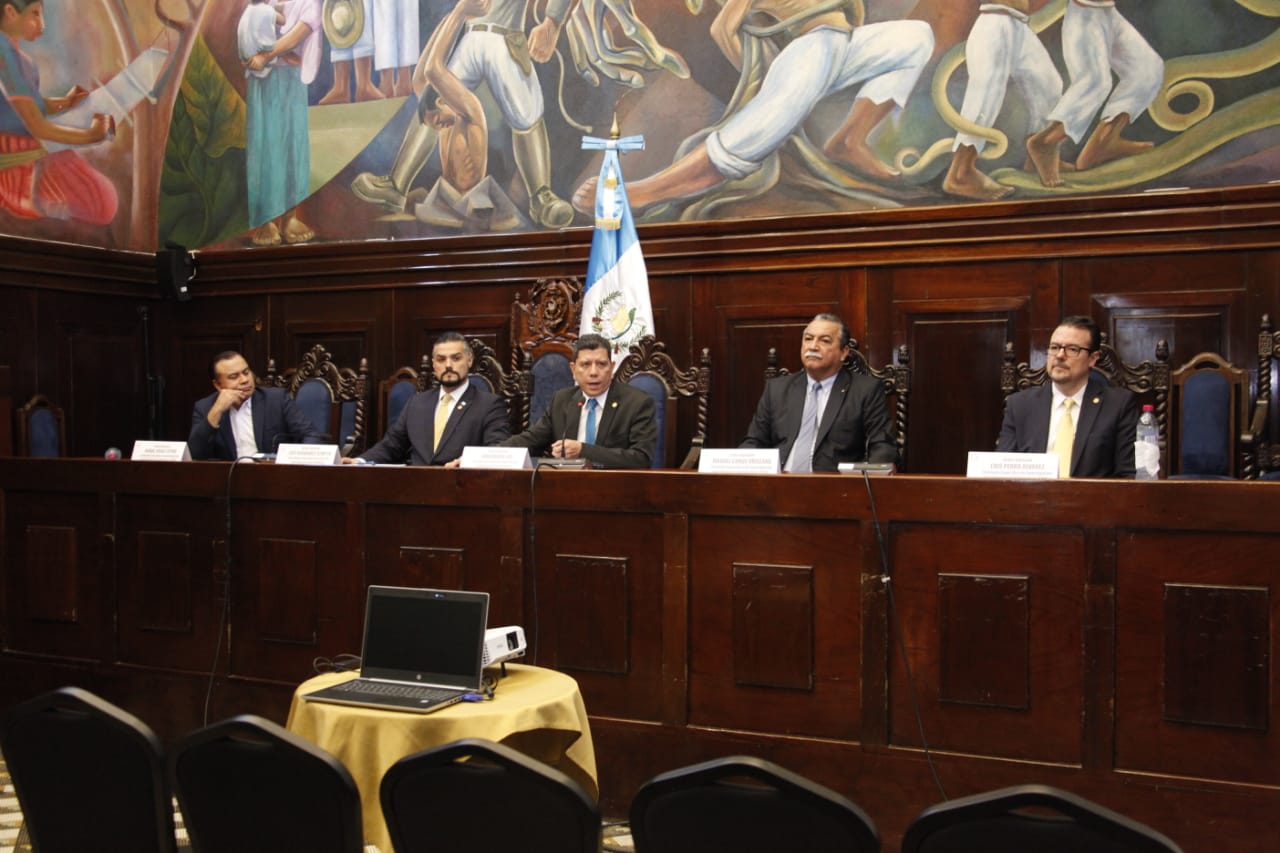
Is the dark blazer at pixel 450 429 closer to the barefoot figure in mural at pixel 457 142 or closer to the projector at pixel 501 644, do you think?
the barefoot figure in mural at pixel 457 142

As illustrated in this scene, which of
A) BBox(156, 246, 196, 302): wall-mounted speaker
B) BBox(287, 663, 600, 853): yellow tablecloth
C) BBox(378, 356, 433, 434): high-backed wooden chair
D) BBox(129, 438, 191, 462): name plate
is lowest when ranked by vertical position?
BBox(287, 663, 600, 853): yellow tablecloth

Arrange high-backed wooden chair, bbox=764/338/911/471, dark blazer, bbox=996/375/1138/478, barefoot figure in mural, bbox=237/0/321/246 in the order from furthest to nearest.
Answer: barefoot figure in mural, bbox=237/0/321/246
high-backed wooden chair, bbox=764/338/911/471
dark blazer, bbox=996/375/1138/478

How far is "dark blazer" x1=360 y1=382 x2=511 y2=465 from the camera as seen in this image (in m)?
5.49

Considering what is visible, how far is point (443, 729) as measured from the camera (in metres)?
2.67

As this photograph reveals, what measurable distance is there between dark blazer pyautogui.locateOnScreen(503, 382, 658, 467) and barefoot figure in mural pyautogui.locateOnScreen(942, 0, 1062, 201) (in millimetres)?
2023

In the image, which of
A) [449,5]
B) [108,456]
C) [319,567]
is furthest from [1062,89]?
[108,456]

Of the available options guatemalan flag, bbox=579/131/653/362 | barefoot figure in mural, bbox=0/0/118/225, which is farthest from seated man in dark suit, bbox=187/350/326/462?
barefoot figure in mural, bbox=0/0/118/225

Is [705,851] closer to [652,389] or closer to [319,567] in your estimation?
[319,567]

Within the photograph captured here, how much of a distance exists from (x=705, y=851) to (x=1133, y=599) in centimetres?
207

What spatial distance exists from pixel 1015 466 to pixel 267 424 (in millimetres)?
3910

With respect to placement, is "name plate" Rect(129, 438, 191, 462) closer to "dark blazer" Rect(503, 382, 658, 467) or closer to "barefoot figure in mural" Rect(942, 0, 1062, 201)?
"dark blazer" Rect(503, 382, 658, 467)

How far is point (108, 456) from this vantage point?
509 centimetres

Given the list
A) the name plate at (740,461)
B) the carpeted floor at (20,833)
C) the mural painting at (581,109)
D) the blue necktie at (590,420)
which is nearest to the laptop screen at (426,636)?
the carpeted floor at (20,833)

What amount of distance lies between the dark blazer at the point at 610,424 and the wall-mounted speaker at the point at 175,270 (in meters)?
3.48
